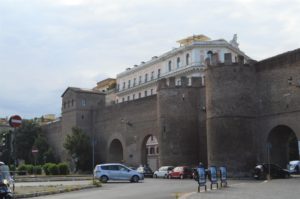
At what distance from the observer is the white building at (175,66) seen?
67438 mm

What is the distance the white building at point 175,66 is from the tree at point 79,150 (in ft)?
54.4

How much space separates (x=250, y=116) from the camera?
32875 millimetres

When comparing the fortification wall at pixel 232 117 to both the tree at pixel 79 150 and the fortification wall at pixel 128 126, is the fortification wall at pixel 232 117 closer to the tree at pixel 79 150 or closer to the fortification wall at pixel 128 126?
the fortification wall at pixel 128 126

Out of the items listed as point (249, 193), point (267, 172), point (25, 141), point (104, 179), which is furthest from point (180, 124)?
point (25, 141)

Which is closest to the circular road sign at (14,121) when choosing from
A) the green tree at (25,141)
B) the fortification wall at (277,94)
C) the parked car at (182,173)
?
the fortification wall at (277,94)

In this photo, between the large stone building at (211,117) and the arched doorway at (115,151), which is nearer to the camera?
the large stone building at (211,117)

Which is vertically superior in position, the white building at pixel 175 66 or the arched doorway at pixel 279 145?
the white building at pixel 175 66

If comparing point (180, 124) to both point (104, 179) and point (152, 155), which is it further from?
point (152, 155)

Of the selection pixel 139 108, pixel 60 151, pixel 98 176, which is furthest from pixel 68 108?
pixel 98 176

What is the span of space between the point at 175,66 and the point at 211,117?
3815 centimetres

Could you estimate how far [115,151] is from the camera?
5234 cm

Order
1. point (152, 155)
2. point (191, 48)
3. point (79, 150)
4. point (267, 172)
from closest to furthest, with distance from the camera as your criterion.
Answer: point (267, 172) → point (79, 150) → point (152, 155) → point (191, 48)

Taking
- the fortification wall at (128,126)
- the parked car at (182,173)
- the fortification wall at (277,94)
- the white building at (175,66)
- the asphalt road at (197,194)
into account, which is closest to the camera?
the asphalt road at (197,194)

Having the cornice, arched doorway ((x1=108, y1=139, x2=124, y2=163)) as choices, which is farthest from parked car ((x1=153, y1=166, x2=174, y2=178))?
the cornice
